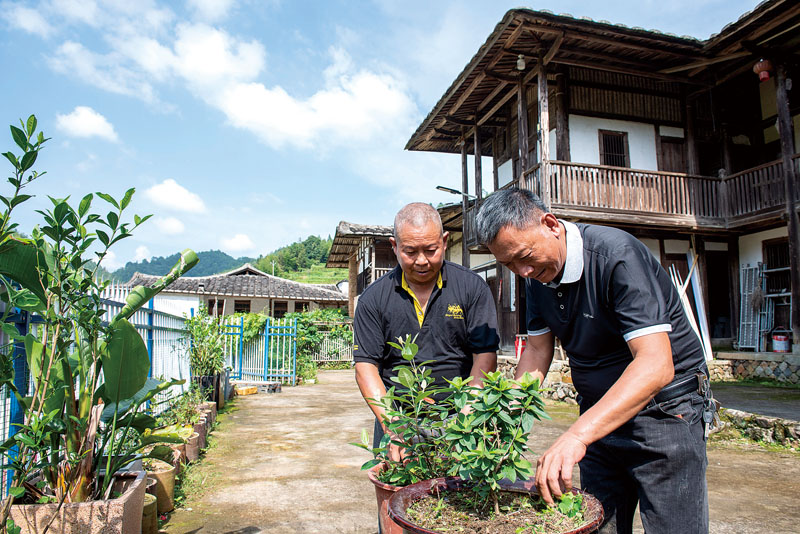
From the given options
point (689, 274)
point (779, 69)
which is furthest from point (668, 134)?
point (689, 274)

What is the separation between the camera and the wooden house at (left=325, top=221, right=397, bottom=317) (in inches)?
626

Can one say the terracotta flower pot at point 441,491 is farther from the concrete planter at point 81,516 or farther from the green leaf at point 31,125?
the green leaf at point 31,125

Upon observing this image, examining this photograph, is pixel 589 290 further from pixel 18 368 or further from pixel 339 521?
pixel 18 368

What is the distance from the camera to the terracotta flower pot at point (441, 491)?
1.18 metres

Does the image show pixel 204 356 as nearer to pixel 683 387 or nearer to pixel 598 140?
pixel 683 387

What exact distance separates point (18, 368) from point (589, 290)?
2.90m

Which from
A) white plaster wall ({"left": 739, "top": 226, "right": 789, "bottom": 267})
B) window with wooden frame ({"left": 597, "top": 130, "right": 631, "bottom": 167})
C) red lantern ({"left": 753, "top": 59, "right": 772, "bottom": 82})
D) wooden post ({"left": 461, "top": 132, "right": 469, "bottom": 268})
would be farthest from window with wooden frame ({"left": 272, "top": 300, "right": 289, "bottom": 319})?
red lantern ({"left": 753, "top": 59, "right": 772, "bottom": 82})

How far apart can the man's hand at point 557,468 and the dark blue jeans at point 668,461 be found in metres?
0.45

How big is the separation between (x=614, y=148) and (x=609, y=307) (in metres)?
9.97

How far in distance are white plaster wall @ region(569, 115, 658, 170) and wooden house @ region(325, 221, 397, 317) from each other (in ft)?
17.2

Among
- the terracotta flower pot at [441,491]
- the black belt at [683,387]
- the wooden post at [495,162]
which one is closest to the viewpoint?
the terracotta flower pot at [441,491]

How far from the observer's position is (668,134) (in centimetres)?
1076

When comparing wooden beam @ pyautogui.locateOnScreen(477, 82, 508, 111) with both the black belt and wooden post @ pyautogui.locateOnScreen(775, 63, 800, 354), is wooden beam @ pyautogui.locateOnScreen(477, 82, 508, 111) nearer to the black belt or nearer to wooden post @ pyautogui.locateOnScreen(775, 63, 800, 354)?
wooden post @ pyautogui.locateOnScreen(775, 63, 800, 354)

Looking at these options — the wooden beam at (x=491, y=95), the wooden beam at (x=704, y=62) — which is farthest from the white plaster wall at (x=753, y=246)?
the wooden beam at (x=491, y=95)
